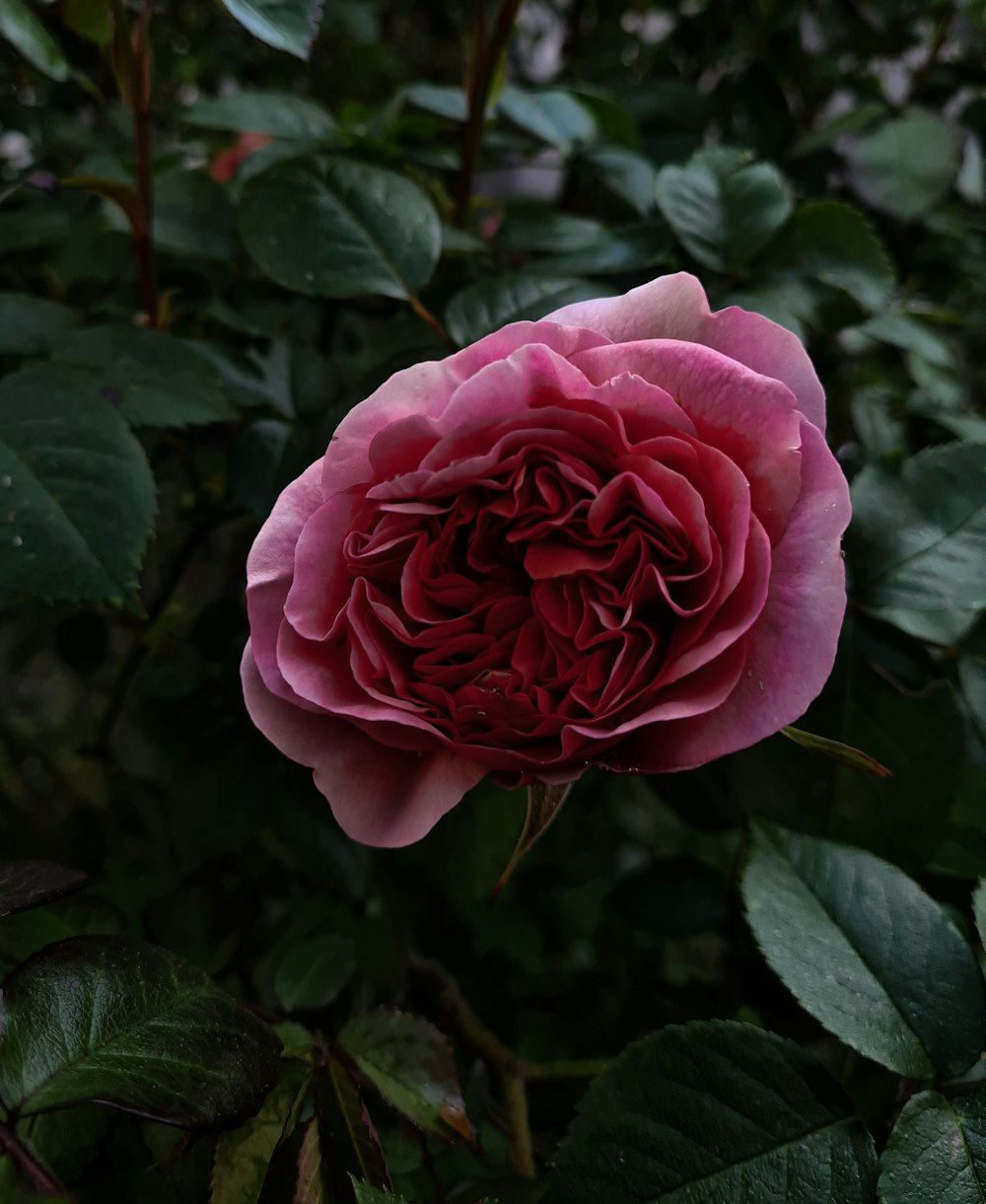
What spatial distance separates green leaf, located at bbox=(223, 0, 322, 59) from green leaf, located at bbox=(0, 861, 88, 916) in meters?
0.30

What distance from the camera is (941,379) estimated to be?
584mm

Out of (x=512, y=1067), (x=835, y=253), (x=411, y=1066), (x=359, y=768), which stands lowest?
(x=512, y=1067)

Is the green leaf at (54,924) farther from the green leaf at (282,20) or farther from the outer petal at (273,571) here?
the green leaf at (282,20)

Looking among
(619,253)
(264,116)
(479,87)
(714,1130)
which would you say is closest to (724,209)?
(619,253)

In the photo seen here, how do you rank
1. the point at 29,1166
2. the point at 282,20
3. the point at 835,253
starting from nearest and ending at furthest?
the point at 29,1166 < the point at 282,20 < the point at 835,253

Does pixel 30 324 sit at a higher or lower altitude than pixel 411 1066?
higher

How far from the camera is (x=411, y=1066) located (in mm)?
340

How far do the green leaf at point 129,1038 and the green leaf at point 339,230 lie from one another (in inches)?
11.3

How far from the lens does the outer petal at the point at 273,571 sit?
0.91ft

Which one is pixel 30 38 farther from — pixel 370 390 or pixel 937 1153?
pixel 937 1153

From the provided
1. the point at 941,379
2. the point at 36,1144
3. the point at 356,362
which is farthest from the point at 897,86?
the point at 36,1144

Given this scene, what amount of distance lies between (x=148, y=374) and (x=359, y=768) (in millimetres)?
231

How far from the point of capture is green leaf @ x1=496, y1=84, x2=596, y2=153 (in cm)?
55

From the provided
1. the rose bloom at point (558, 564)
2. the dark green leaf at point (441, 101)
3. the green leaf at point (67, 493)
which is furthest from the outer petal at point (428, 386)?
the dark green leaf at point (441, 101)
